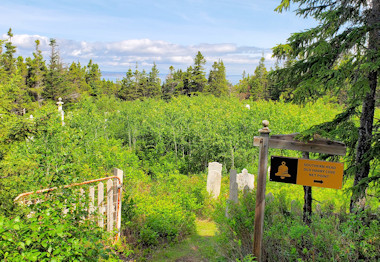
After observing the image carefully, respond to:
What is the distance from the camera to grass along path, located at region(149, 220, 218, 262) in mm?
5789

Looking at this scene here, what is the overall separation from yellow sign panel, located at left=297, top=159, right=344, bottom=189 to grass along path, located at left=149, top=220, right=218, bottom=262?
6.76ft

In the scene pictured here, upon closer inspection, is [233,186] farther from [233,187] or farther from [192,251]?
[192,251]

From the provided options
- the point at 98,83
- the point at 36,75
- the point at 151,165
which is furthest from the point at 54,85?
the point at 151,165

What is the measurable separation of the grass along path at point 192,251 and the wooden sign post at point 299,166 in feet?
3.83

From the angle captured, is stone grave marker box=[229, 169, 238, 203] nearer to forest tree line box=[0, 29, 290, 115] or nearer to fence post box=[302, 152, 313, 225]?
fence post box=[302, 152, 313, 225]

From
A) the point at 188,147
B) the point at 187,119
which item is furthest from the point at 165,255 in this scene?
the point at 187,119

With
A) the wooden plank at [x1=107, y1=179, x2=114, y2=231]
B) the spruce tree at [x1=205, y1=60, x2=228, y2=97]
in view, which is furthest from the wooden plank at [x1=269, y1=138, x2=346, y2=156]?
the spruce tree at [x1=205, y1=60, x2=228, y2=97]

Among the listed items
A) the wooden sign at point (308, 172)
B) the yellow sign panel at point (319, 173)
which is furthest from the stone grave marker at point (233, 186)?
the yellow sign panel at point (319, 173)

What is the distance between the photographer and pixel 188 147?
510 inches

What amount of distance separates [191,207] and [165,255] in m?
1.68

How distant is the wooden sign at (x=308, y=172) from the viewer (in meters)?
4.39

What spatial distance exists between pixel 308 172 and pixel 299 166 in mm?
147

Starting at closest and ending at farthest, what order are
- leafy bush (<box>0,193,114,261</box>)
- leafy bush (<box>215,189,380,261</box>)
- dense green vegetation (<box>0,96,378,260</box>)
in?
leafy bush (<box>0,193,114,261</box>), dense green vegetation (<box>0,96,378,260</box>), leafy bush (<box>215,189,380,261</box>)

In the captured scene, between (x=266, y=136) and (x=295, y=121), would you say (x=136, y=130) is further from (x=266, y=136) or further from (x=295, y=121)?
(x=266, y=136)
